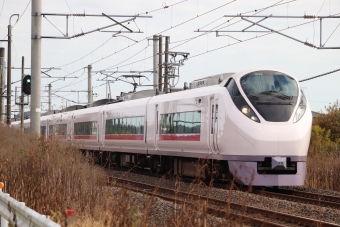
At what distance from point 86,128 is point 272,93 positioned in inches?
785

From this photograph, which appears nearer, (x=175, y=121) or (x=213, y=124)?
(x=213, y=124)

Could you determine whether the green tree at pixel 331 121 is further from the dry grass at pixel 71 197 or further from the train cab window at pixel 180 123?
the dry grass at pixel 71 197

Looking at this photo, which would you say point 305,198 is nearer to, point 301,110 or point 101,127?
point 301,110

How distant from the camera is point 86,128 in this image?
36688 mm

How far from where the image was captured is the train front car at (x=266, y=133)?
17250 millimetres

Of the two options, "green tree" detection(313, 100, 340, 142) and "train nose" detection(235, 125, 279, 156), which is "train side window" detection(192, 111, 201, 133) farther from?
"green tree" detection(313, 100, 340, 142)

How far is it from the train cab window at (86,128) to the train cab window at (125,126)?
7.32ft

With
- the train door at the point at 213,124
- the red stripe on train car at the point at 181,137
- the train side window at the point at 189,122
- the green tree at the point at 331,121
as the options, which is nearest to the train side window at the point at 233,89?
the train door at the point at 213,124

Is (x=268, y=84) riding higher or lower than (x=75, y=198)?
higher

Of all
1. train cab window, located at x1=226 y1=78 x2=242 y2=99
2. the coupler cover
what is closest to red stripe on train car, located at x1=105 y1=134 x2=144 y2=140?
train cab window, located at x1=226 y1=78 x2=242 y2=99

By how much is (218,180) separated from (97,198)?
993 centimetres

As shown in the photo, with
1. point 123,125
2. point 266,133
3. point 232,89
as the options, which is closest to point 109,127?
point 123,125

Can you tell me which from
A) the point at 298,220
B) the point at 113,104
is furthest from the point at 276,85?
the point at 113,104

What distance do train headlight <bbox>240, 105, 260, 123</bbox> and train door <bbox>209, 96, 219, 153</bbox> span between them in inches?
50.4
